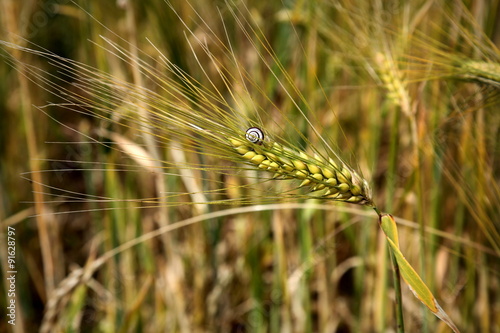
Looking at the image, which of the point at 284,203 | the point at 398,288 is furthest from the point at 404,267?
the point at 284,203

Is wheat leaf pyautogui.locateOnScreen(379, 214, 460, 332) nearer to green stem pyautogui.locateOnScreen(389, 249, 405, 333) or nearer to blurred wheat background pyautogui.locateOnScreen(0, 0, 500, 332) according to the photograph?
green stem pyautogui.locateOnScreen(389, 249, 405, 333)

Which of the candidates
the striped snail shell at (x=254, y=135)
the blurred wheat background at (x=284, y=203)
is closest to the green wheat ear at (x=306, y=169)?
the striped snail shell at (x=254, y=135)

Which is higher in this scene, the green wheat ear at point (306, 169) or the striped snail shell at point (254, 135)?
the striped snail shell at point (254, 135)

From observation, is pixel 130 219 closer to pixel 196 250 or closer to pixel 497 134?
pixel 196 250

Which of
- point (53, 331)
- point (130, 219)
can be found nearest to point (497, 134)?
point (130, 219)

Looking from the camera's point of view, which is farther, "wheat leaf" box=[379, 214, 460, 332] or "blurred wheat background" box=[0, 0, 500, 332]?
"blurred wheat background" box=[0, 0, 500, 332]

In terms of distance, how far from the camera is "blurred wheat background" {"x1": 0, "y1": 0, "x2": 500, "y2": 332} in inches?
41.1

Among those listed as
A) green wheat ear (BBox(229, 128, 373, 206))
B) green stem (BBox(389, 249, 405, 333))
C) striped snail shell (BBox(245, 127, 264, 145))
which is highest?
striped snail shell (BBox(245, 127, 264, 145))

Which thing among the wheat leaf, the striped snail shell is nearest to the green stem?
the wheat leaf

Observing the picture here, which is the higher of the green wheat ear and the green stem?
the green wheat ear

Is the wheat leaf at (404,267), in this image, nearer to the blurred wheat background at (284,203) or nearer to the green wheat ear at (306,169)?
the green wheat ear at (306,169)

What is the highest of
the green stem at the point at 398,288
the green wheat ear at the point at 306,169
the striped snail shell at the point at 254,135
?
the striped snail shell at the point at 254,135

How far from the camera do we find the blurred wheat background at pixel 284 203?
1043mm

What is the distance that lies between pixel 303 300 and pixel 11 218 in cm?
79
